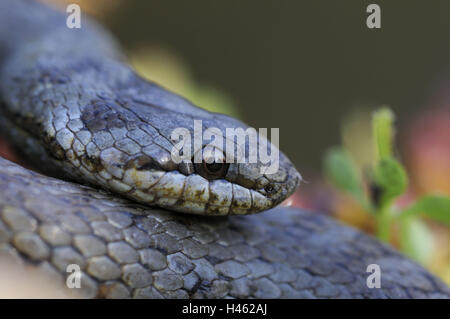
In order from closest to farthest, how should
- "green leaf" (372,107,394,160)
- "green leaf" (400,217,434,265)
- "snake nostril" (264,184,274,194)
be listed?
"snake nostril" (264,184,274,194) → "green leaf" (372,107,394,160) → "green leaf" (400,217,434,265)

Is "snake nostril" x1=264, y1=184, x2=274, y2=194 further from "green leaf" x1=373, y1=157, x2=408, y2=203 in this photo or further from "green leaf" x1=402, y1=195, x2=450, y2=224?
"green leaf" x1=402, y1=195, x2=450, y2=224

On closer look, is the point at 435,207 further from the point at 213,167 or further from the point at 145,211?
the point at 145,211

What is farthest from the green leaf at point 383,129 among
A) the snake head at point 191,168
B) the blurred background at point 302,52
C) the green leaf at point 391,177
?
the blurred background at point 302,52

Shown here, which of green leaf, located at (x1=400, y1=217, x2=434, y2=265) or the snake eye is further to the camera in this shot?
green leaf, located at (x1=400, y1=217, x2=434, y2=265)

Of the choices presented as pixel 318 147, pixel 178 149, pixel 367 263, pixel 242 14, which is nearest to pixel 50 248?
pixel 178 149

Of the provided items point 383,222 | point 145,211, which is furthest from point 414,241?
point 145,211

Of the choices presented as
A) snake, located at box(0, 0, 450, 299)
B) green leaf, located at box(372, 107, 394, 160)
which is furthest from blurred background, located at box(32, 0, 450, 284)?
snake, located at box(0, 0, 450, 299)

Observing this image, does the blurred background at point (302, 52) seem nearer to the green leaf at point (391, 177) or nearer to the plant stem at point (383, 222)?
the plant stem at point (383, 222)
